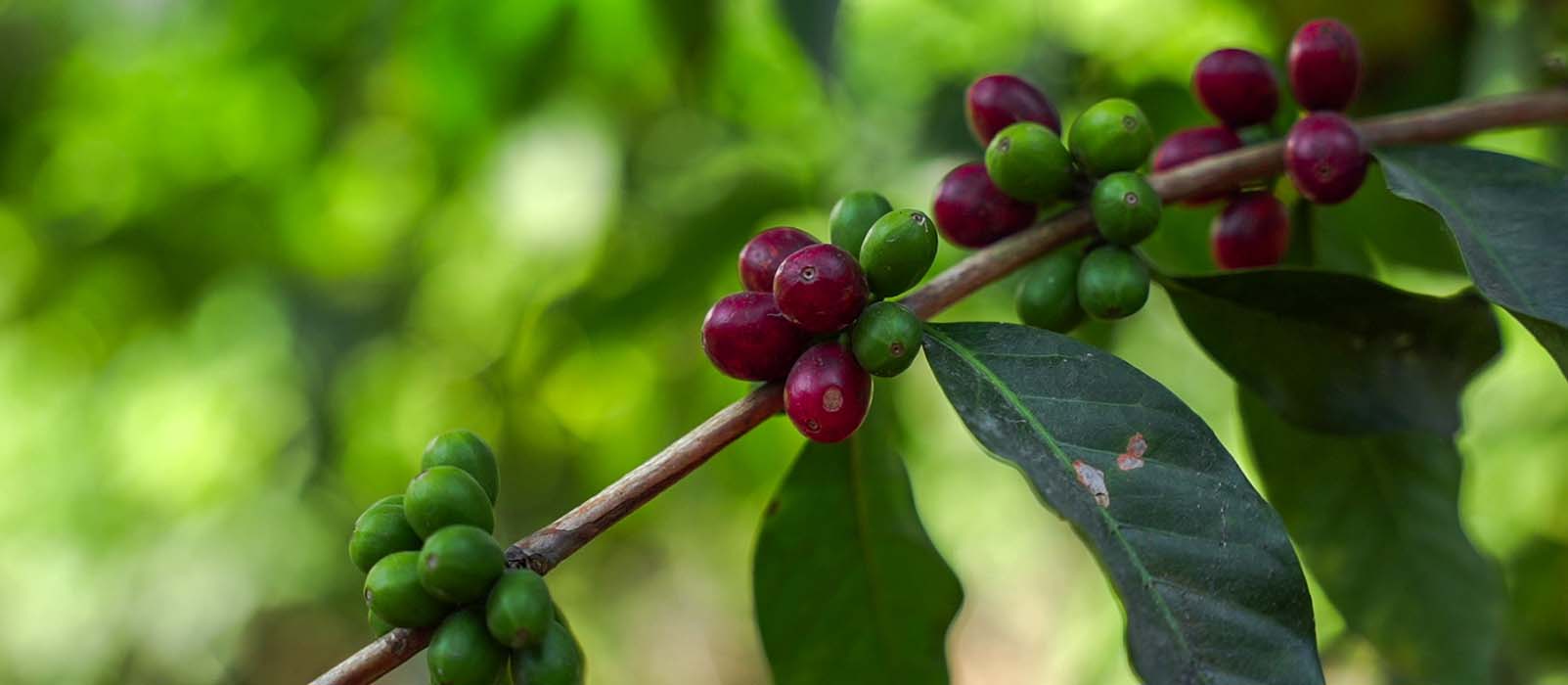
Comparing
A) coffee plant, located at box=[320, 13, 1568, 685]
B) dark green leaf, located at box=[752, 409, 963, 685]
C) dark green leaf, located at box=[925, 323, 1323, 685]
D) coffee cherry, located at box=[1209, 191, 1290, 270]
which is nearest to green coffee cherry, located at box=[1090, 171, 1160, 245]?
coffee plant, located at box=[320, 13, 1568, 685]

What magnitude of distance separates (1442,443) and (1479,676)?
0.95ft

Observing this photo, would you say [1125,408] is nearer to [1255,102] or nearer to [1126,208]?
[1126,208]

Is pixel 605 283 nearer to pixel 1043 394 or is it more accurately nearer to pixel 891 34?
pixel 891 34

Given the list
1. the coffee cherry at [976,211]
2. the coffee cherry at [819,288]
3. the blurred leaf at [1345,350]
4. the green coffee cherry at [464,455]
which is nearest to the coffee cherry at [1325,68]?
the blurred leaf at [1345,350]

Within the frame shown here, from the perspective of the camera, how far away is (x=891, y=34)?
3.42 metres

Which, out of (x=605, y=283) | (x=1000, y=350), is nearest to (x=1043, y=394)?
(x=1000, y=350)

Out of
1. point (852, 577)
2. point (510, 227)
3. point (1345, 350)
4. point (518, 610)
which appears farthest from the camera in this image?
point (510, 227)

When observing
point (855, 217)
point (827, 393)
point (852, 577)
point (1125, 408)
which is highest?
point (855, 217)

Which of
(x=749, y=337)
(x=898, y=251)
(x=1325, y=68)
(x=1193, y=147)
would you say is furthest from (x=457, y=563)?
(x=1325, y=68)

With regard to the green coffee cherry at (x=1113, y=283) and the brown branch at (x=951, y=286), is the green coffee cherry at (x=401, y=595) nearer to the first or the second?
the brown branch at (x=951, y=286)

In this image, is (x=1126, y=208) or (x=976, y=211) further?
(x=976, y=211)

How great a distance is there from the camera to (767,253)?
1.09 m

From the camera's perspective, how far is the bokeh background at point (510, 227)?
2.39 m

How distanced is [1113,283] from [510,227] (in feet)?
6.07
